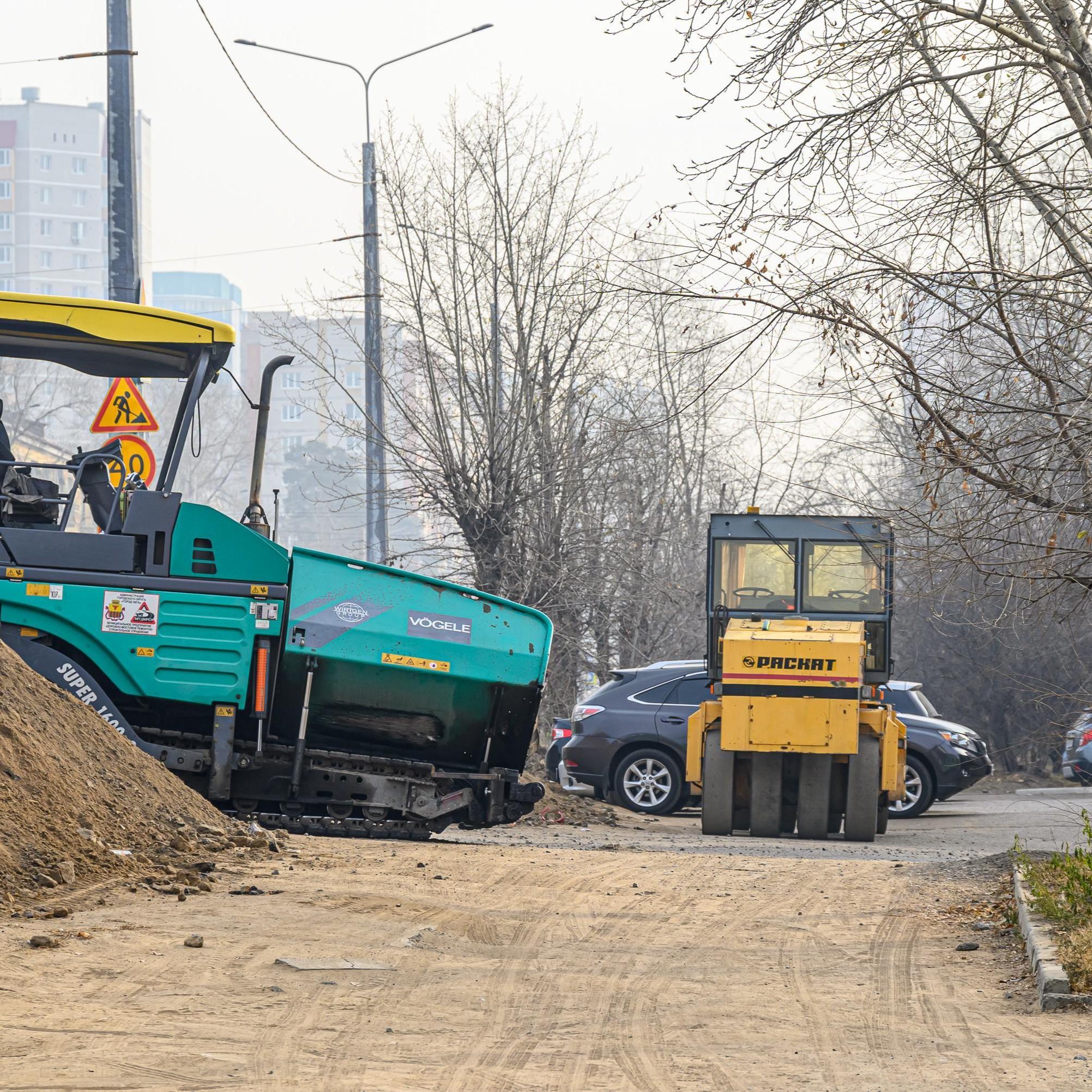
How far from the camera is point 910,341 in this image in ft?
29.4

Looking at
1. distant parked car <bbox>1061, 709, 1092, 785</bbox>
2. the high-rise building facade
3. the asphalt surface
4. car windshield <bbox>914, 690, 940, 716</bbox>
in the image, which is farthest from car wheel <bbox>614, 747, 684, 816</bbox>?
the high-rise building facade

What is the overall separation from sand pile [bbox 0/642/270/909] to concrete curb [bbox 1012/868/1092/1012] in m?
4.86

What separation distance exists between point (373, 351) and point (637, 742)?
263 inches

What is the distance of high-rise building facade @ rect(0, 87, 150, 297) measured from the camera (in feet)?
464

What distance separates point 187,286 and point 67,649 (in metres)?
197

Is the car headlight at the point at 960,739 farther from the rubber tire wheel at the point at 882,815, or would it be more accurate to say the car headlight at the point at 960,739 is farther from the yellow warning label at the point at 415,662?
the yellow warning label at the point at 415,662

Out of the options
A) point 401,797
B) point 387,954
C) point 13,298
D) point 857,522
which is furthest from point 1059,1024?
point 857,522

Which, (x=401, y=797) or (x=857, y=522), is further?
(x=857, y=522)

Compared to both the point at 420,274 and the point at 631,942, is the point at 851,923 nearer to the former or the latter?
the point at 631,942

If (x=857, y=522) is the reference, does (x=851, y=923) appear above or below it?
below

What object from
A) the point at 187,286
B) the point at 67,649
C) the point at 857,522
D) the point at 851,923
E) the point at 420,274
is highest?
the point at 187,286

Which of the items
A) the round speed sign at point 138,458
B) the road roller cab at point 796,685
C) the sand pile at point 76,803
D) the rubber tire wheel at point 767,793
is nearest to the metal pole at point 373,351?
the road roller cab at point 796,685

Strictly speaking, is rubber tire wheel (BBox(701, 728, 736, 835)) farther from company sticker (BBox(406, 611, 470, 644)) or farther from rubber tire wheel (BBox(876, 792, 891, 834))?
company sticker (BBox(406, 611, 470, 644))

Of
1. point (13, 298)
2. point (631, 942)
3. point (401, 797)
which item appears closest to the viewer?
point (631, 942)
